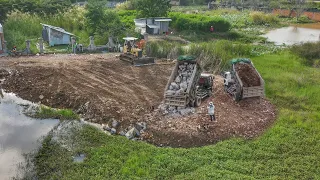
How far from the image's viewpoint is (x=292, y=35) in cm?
3903

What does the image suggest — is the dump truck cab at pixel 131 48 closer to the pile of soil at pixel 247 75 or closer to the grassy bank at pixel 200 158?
the pile of soil at pixel 247 75

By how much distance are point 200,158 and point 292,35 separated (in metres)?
32.4

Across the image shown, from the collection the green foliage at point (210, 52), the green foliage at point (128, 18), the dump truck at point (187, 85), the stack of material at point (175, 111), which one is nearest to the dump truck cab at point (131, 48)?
the green foliage at point (210, 52)

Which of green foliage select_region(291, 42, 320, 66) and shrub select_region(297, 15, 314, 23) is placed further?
shrub select_region(297, 15, 314, 23)

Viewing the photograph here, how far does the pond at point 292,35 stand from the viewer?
115 ft

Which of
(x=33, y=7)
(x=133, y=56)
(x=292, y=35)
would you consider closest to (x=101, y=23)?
(x=133, y=56)

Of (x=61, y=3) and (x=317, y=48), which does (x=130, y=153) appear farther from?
(x=61, y=3)

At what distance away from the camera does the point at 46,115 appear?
48.3ft

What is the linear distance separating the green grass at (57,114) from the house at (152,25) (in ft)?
62.1

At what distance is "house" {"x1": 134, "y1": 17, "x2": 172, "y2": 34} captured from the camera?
109ft

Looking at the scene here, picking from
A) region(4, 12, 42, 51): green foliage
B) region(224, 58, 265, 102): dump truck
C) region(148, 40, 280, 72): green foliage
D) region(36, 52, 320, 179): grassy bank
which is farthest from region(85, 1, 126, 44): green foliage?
region(36, 52, 320, 179): grassy bank

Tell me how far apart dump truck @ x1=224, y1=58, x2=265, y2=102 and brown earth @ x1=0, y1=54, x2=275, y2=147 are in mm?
355

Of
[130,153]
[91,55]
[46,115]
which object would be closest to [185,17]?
Result: [91,55]

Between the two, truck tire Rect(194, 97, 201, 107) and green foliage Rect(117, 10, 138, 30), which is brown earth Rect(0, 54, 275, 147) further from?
green foliage Rect(117, 10, 138, 30)
